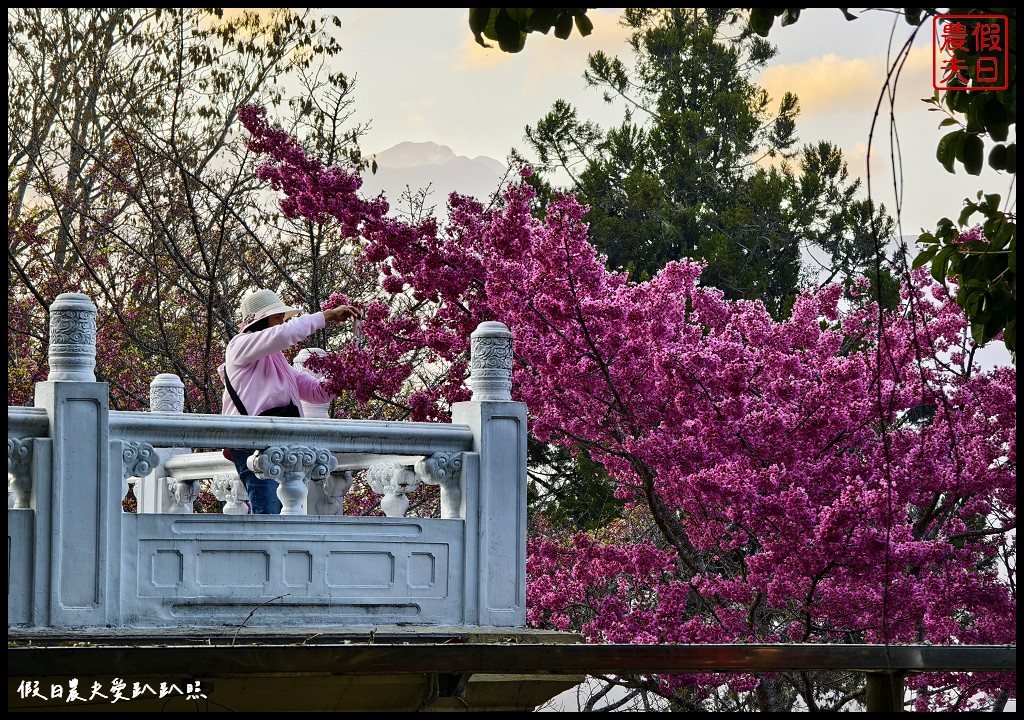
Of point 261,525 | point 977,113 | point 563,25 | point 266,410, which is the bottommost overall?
point 261,525

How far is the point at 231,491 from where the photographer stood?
25.3ft

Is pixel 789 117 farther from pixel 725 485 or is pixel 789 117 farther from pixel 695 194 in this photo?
pixel 725 485

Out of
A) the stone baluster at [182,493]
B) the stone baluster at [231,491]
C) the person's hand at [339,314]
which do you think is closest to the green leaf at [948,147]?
the person's hand at [339,314]

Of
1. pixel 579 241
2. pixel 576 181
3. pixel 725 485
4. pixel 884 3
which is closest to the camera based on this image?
pixel 884 3

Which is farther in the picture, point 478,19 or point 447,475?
point 447,475

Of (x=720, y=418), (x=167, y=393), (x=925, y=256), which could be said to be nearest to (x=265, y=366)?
(x=167, y=393)

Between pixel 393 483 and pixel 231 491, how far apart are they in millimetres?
1485

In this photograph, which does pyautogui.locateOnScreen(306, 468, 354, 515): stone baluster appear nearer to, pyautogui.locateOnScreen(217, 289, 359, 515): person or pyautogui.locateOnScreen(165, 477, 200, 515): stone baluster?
pyautogui.locateOnScreen(217, 289, 359, 515): person

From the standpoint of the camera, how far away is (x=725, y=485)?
7.96m

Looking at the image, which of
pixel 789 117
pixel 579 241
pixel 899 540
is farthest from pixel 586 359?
pixel 789 117

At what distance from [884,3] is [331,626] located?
383cm

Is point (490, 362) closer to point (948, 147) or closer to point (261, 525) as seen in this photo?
point (261, 525)

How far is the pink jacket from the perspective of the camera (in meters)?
6.38

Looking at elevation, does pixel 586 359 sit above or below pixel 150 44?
below
